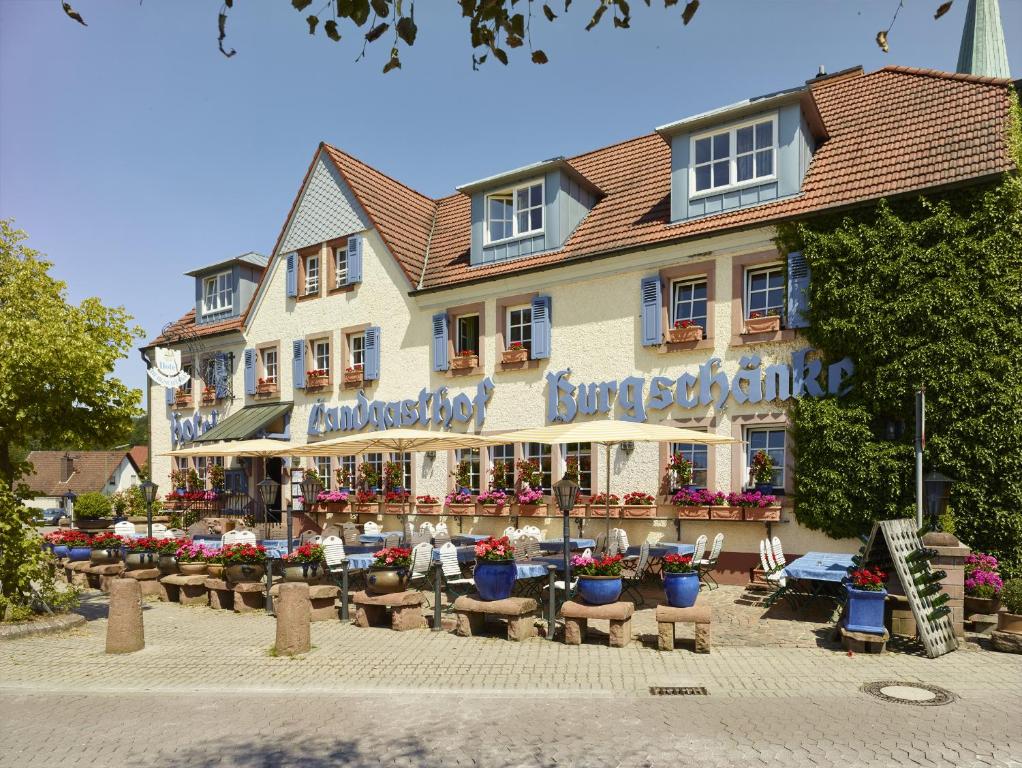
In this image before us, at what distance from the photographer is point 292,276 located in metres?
22.5

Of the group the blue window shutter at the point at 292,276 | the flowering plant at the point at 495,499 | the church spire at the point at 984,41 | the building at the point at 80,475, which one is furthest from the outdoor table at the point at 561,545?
the building at the point at 80,475

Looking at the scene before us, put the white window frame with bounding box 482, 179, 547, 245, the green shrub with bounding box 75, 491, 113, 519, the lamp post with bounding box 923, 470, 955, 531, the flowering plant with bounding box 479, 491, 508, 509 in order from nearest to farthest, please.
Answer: the lamp post with bounding box 923, 470, 955, 531 → the flowering plant with bounding box 479, 491, 508, 509 → the white window frame with bounding box 482, 179, 547, 245 → the green shrub with bounding box 75, 491, 113, 519

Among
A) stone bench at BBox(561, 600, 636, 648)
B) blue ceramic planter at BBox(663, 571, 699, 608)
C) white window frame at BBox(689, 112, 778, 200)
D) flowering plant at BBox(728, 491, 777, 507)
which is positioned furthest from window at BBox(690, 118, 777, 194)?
stone bench at BBox(561, 600, 636, 648)

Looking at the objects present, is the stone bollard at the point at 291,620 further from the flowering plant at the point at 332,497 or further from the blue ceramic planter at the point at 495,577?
the flowering plant at the point at 332,497

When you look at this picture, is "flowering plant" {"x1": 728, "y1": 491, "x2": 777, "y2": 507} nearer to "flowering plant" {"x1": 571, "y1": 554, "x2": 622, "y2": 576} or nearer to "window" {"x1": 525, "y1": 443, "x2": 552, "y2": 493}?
"window" {"x1": 525, "y1": 443, "x2": 552, "y2": 493}

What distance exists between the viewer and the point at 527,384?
1727cm

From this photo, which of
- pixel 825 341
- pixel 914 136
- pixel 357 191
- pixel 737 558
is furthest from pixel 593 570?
pixel 357 191

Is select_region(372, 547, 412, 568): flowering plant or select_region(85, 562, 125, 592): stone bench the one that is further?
select_region(85, 562, 125, 592): stone bench

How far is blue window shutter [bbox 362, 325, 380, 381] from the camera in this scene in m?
20.0

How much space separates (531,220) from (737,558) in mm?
8649

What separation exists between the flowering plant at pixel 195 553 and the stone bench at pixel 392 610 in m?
4.16

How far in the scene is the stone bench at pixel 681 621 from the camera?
9.09m

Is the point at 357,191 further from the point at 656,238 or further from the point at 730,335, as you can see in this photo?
the point at 730,335

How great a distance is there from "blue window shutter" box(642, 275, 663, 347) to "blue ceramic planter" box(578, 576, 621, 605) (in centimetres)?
645
